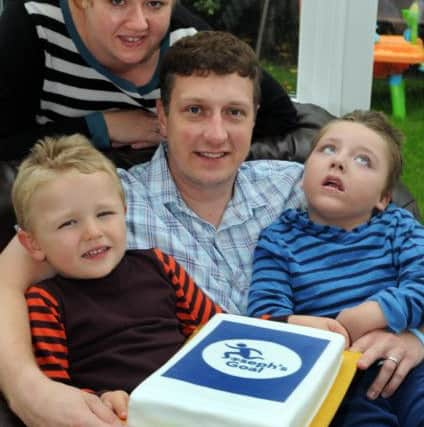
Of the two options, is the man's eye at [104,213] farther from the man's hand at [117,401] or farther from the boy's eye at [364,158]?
the boy's eye at [364,158]

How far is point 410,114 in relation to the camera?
500 cm

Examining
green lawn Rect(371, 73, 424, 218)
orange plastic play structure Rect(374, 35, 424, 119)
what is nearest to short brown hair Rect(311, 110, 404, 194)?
green lawn Rect(371, 73, 424, 218)

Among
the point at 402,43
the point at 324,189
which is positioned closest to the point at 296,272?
the point at 324,189

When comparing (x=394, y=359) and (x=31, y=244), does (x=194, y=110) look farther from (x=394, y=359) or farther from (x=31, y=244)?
(x=394, y=359)

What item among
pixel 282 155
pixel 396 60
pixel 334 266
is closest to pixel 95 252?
pixel 334 266

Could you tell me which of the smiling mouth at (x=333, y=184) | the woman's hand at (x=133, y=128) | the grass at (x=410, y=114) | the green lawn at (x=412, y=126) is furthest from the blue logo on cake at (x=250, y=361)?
the green lawn at (x=412, y=126)

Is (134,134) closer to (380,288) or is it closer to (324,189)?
(324,189)

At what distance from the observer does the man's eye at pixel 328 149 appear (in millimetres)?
1707

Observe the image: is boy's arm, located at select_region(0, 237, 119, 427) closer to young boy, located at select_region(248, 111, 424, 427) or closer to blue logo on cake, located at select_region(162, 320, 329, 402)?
blue logo on cake, located at select_region(162, 320, 329, 402)

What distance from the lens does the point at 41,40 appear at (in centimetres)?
181

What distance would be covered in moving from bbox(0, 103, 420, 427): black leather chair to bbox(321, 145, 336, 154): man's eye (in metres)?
0.31

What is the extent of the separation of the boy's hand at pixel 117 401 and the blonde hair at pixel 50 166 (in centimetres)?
36

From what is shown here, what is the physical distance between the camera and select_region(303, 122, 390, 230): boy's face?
1.65m

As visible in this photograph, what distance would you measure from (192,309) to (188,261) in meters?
0.15
